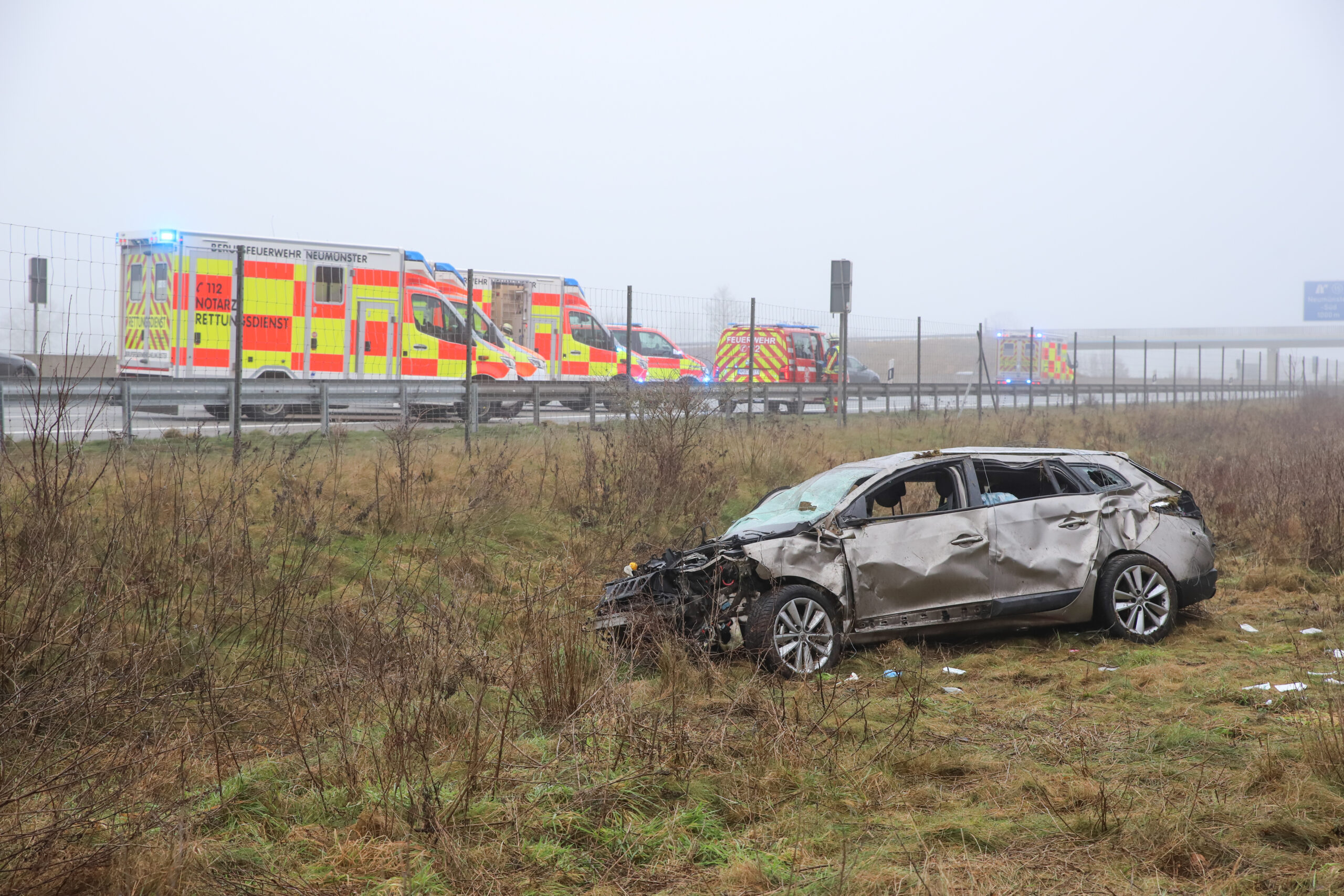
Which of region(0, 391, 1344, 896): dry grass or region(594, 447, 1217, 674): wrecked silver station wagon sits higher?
region(594, 447, 1217, 674): wrecked silver station wagon

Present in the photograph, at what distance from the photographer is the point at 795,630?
21.4ft

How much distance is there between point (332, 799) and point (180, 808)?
22.1 inches

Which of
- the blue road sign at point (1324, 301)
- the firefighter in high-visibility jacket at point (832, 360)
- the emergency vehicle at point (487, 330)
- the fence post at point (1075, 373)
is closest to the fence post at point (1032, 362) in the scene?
the fence post at point (1075, 373)

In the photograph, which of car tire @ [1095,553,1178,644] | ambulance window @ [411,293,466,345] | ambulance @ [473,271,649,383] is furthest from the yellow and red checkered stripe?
car tire @ [1095,553,1178,644]

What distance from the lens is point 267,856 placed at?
370 cm

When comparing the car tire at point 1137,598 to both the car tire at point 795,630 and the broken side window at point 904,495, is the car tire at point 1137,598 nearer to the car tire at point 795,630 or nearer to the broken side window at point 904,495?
the broken side window at point 904,495

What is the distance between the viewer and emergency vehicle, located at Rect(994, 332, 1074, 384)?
42.3 meters

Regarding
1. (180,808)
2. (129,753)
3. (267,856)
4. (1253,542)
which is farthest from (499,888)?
(1253,542)

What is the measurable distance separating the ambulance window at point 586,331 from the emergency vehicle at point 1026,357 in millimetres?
21098

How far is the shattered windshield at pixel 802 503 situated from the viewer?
7082 mm

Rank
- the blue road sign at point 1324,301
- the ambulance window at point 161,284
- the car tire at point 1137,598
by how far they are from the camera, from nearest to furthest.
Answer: the car tire at point 1137,598 < the ambulance window at point 161,284 < the blue road sign at point 1324,301

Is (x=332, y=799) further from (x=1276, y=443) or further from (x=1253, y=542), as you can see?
(x=1276, y=443)

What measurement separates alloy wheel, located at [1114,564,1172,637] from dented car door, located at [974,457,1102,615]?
0.30m

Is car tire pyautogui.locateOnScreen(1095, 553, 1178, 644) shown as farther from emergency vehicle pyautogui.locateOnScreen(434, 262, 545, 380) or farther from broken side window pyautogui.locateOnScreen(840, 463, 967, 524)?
emergency vehicle pyautogui.locateOnScreen(434, 262, 545, 380)
